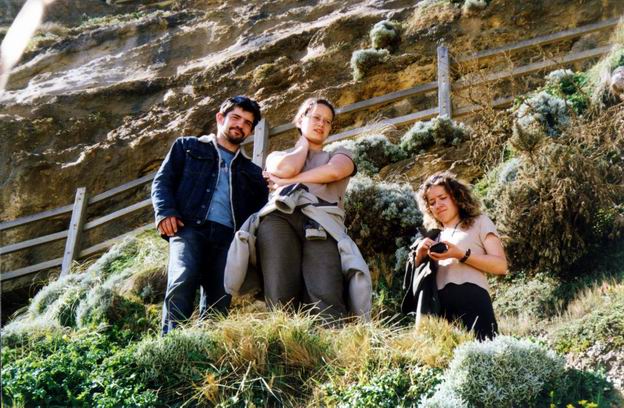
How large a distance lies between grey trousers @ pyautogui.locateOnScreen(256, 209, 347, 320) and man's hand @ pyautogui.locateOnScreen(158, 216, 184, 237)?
55cm

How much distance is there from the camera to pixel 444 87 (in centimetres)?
913

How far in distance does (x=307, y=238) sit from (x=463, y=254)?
3.08 ft

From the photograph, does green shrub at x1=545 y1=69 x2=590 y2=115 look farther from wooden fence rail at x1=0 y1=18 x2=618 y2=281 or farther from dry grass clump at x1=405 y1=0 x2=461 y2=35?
Result: dry grass clump at x1=405 y1=0 x2=461 y2=35

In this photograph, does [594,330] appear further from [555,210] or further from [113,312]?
[113,312]

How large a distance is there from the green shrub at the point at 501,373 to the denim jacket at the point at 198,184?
195 centimetres

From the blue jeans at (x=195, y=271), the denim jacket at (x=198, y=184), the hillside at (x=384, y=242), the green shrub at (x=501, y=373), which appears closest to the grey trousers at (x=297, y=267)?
the hillside at (x=384, y=242)

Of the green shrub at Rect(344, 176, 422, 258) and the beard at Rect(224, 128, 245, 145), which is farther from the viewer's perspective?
the green shrub at Rect(344, 176, 422, 258)

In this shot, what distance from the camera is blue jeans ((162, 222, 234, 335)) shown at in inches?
187

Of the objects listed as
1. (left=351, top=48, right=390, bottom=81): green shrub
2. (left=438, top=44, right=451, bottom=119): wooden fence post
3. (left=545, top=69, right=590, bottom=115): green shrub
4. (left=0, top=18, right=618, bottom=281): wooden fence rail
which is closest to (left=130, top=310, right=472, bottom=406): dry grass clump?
(left=0, top=18, right=618, bottom=281): wooden fence rail

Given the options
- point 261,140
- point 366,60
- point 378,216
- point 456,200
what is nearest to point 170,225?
point 456,200

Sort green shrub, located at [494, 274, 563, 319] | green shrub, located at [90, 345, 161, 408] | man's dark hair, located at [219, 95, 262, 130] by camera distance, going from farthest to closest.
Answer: green shrub, located at [494, 274, 563, 319] < man's dark hair, located at [219, 95, 262, 130] < green shrub, located at [90, 345, 161, 408]

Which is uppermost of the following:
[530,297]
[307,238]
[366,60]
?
[366,60]

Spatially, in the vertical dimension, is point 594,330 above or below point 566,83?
below

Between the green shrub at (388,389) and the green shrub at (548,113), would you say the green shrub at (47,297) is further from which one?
the green shrub at (548,113)
